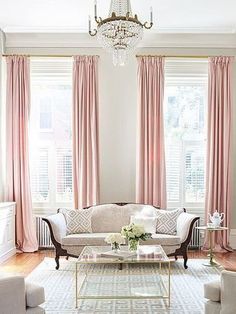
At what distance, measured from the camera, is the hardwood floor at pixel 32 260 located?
230 inches

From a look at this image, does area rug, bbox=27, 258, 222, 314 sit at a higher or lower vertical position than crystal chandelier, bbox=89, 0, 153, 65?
lower

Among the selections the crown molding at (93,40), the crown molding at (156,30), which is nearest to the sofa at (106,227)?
the crown molding at (93,40)

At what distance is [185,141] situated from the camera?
23.6ft

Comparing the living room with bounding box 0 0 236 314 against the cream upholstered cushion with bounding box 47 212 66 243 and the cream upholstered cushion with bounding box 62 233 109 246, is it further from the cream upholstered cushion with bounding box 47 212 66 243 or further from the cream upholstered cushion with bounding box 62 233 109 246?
the cream upholstered cushion with bounding box 62 233 109 246

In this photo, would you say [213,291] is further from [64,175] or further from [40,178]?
[40,178]

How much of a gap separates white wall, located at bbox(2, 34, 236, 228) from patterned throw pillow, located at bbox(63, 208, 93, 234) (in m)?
0.87

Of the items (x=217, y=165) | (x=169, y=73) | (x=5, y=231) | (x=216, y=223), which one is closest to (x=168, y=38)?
(x=169, y=73)

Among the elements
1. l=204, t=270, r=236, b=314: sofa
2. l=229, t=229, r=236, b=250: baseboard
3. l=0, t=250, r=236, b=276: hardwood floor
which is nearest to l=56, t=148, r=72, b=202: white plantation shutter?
l=0, t=250, r=236, b=276: hardwood floor

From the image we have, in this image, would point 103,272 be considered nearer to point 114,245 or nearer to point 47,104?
point 114,245

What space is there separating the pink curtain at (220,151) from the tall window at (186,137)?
25 cm

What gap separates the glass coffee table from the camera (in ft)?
14.5

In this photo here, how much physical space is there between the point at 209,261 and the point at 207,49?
372cm

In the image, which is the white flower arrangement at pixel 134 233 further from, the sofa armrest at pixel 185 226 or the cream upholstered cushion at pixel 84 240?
the sofa armrest at pixel 185 226

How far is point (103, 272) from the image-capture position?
214 inches
